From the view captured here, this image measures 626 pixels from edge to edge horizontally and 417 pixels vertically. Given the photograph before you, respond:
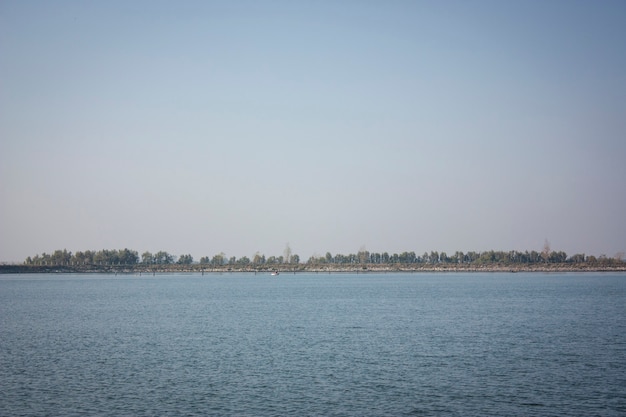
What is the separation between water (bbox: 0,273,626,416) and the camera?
32406mm

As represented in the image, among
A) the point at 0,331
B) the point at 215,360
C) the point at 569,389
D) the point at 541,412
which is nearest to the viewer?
the point at 541,412

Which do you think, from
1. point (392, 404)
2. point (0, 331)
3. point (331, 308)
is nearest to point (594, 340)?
point (392, 404)

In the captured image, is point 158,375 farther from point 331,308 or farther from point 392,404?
point 331,308

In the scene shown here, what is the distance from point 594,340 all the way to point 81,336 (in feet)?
154

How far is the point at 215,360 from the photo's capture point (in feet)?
147

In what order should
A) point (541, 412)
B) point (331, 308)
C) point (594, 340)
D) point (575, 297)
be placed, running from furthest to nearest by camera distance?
1. point (575, 297)
2. point (331, 308)
3. point (594, 340)
4. point (541, 412)

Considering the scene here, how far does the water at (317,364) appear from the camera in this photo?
32406 mm

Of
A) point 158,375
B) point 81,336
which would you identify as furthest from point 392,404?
point 81,336

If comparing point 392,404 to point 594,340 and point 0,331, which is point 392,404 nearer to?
point 594,340

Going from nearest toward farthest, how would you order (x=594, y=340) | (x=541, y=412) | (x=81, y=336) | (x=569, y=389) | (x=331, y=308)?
(x=541, y=412) → (x=569, y=389) → (x=594, y=340) → (x=81, y=336) → (x=331, y=308)

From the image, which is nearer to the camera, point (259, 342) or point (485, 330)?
point (259, 342)

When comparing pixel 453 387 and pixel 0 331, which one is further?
pixel 0 331

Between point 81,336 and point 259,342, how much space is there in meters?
18.3

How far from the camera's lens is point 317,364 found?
42.9m
